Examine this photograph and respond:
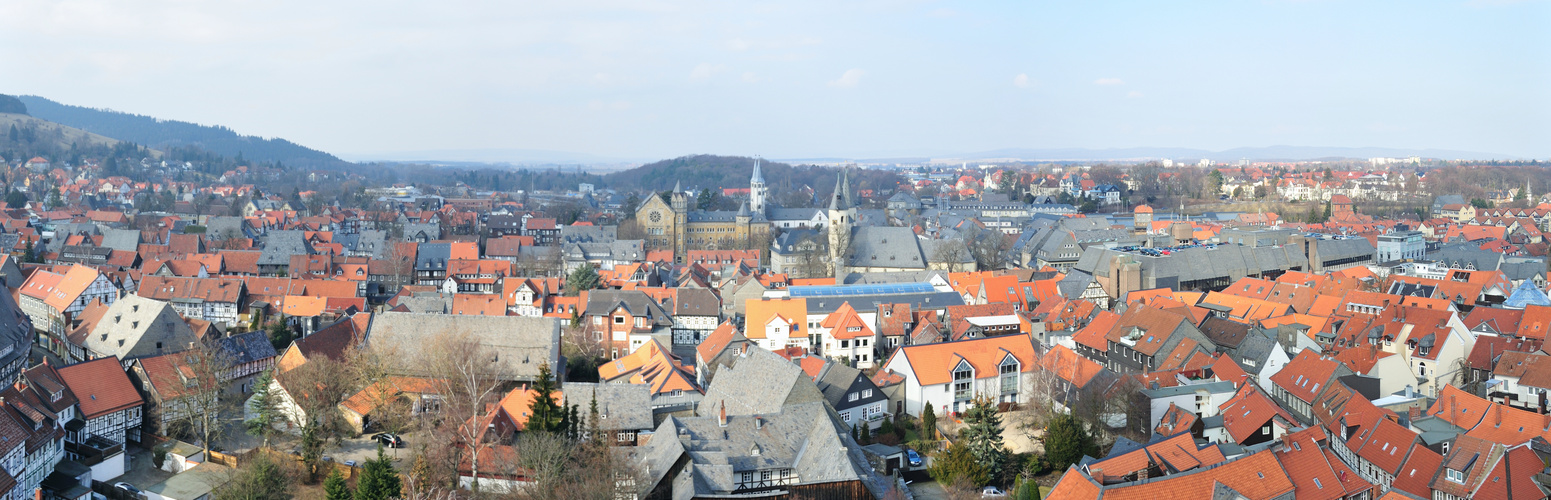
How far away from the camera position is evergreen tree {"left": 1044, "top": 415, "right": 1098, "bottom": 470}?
2534 cm

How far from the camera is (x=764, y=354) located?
29766 millimetres

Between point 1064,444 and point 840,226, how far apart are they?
39.6m

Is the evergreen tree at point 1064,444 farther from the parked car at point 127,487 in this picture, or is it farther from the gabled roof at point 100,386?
the gabled roof at point 100,386

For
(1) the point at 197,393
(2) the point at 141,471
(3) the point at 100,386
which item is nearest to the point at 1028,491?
(1) the point at 197,393

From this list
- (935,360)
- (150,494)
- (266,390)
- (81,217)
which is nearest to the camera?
(150,494)

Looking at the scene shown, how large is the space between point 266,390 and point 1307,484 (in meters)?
24.9

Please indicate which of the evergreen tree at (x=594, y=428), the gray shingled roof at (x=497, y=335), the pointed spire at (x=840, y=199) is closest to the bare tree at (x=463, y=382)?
the gray shingled roof at (x=497, y=335)

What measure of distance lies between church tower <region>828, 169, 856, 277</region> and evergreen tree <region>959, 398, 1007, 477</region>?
28.2 meters

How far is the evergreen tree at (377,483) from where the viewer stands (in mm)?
22109

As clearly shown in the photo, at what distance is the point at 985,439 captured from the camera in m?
25.2

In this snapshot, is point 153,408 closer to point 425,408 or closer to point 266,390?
point 266,390

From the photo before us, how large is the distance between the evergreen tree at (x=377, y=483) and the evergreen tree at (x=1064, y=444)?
14615mm

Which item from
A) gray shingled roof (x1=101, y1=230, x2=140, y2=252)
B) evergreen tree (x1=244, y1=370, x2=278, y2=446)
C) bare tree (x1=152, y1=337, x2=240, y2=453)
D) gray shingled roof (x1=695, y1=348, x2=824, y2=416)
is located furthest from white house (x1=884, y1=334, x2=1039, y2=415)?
gray shingled roof (x1=101, y1=230, x2=140, y2=252)

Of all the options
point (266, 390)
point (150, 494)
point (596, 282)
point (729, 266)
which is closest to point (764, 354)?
point (266, 390)
